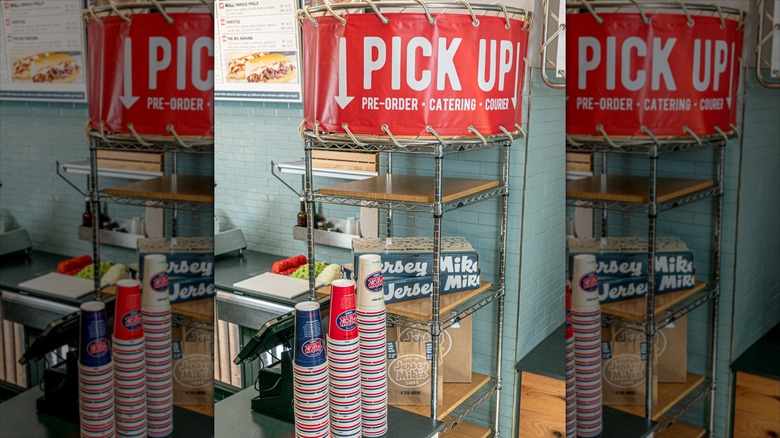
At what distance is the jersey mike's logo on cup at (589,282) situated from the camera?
0.40m

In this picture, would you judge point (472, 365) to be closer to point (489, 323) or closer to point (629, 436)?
point (489, 323)

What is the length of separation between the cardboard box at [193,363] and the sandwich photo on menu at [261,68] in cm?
81

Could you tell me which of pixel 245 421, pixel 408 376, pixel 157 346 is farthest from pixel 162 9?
pixel 408 376

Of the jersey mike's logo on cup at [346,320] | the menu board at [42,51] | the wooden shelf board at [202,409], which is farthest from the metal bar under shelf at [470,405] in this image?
the menu board at [42,51]

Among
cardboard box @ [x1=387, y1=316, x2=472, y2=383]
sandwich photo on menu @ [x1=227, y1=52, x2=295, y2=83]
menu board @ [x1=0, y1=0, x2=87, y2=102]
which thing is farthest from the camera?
cardboard box @ [x1=387, y1=316, x2=472, y2=383]

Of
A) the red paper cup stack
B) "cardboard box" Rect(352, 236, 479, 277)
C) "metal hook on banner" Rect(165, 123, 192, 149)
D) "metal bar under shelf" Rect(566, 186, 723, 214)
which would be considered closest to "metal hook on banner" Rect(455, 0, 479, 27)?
"cardboard box" Rect(352, 236, 479, 277)

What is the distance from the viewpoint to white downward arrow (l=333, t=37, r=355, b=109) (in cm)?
104

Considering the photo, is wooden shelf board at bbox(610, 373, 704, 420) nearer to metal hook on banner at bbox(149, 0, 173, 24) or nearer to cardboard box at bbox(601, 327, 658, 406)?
cardboard box at bbox(601, 327, 658, 406)

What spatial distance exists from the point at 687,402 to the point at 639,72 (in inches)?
12.2

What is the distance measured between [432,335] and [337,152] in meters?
0.43

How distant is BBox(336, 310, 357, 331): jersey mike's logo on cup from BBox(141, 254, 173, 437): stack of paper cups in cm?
85

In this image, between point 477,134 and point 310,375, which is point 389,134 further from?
point 310,375

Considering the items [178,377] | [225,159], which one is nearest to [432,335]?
[225,159]

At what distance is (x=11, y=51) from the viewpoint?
0.54ft
